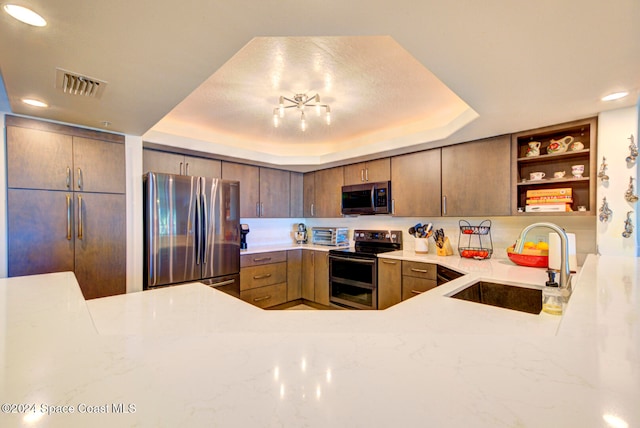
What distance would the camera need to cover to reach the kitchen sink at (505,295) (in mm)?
1665

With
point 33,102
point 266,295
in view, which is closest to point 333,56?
point 33,102

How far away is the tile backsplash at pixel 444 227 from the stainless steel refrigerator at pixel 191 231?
1035 mm

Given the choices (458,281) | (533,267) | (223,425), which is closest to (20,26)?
(223,425)

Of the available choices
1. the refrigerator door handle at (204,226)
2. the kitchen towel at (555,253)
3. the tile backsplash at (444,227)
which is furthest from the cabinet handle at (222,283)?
the kitchen towel at (555,253)

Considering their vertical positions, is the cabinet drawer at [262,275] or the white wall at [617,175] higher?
the white wall at [617,175]

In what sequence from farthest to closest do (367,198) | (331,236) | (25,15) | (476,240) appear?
(331,236) → (367,198) → (476,240) → (25,15)

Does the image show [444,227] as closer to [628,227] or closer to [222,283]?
[628,227]

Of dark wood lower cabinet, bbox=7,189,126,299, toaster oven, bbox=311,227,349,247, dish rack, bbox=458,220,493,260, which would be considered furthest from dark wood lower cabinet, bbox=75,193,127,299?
dish rack, bbox=458,220,493,260

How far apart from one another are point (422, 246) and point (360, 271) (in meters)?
0.75

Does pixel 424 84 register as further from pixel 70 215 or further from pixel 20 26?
pixel 70 215

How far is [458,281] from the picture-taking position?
1.73 meters

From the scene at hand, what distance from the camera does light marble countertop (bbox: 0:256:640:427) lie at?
16.5 inches

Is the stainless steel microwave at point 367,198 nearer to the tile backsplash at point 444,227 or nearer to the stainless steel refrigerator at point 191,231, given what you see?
the tile backsplash at point 444,227

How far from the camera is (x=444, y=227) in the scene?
3.13 meters
